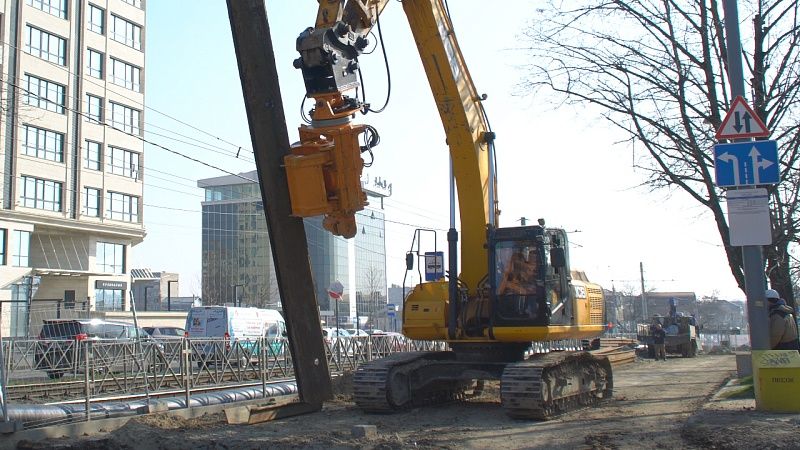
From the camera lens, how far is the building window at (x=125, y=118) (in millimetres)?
49550

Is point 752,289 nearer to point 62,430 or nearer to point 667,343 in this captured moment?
point 62,430

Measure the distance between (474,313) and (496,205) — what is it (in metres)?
1.86

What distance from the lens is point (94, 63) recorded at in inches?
1934

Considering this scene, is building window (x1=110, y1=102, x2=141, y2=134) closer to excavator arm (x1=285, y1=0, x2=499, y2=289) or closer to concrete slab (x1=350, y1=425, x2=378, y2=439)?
excavator arm (x1=285, y1=0, x2=499, y2=289)

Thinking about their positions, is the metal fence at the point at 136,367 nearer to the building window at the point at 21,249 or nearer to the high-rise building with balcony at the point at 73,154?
the high-rise building with balcony at the point at 73,154

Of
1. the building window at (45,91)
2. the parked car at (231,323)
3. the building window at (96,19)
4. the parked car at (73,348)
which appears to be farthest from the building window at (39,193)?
the parked car at (73,348)

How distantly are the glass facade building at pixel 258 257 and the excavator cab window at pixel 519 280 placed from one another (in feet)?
202

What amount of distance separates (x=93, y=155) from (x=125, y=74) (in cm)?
626

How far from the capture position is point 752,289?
10.4 meters

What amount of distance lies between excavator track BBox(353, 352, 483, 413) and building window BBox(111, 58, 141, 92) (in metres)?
43.0

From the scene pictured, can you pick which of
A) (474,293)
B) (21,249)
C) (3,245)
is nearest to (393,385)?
(474,293)

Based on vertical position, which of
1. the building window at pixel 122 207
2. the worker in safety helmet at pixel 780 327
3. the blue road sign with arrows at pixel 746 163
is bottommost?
the worker in safety helmet at pixel 780 327

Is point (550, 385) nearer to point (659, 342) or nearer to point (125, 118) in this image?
point (659, 342)

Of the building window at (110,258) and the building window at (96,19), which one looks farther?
the building window at (110,258)
